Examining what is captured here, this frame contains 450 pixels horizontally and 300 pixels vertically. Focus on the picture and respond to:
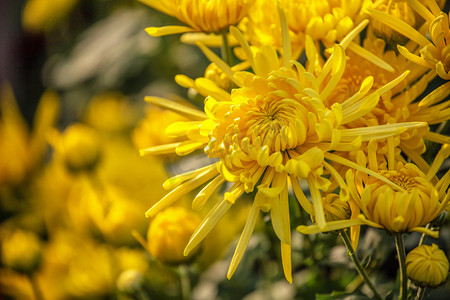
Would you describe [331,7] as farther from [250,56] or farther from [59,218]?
[59,218]

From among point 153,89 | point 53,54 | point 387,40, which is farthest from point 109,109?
point 387,40

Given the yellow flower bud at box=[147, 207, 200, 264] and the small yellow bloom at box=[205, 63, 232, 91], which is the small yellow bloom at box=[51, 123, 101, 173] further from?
the small yellow bloom at box=[205, 63, 232, 91]

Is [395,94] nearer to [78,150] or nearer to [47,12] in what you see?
[78,150]

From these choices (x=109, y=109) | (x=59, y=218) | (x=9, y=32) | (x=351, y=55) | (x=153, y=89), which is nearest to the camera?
(x=351, y=55)

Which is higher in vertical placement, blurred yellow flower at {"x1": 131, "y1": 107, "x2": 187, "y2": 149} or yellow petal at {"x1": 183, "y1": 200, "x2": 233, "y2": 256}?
yellow petal at {"x1": 183, "y1": 200, "x2": 233, "y2": 256}

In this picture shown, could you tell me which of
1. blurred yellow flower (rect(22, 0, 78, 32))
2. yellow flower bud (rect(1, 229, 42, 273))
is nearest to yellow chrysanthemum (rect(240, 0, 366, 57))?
yellow flower bud (rect(1, 229, 42, 273))

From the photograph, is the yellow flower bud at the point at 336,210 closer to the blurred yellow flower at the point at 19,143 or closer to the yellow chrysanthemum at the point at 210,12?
the yellow chrysanthemum at the point at 210,12
